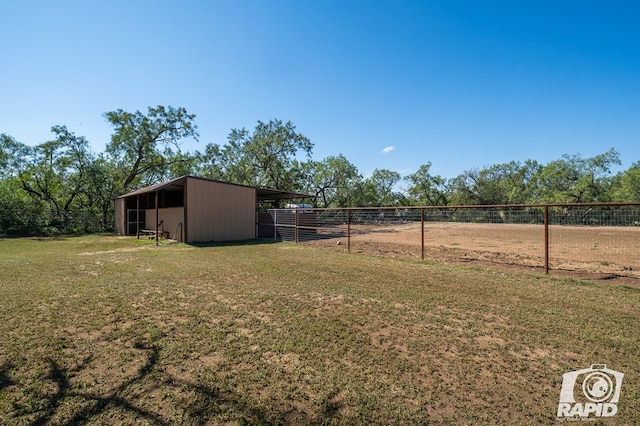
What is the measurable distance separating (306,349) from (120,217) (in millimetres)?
19865

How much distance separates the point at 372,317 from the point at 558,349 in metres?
1.80

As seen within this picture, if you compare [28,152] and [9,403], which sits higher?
[28,152]

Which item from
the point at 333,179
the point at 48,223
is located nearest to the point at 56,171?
the point at 48,223

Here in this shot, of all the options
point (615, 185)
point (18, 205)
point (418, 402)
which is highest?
point (615, 185)

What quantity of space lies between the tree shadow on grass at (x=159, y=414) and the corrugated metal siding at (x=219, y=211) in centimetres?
1064

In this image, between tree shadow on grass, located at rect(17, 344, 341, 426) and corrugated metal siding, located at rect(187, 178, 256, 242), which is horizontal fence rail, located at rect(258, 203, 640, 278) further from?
tree shadow on grass, located at rect(17, 344, 341, 426)

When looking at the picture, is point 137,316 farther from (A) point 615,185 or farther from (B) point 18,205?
(A) point 615,185

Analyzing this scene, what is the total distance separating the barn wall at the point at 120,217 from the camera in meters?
17.6

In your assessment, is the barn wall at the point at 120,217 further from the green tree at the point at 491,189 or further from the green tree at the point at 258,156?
the green tree at the point at 491,189

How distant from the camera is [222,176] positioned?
27047mm

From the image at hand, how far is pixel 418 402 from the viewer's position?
2.00m

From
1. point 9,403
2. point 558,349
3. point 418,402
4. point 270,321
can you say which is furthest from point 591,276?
point 9,403

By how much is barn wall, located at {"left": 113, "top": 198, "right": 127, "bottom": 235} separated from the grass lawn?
14.0 meters

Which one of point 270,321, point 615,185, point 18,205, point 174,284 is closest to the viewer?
point 270,321
